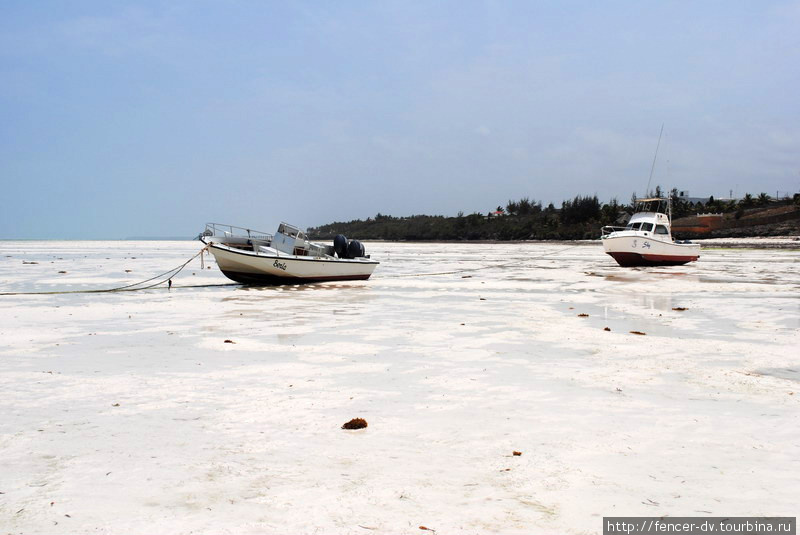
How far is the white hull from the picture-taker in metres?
27.2

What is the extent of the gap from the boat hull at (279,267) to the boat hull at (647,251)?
13645 millimetres

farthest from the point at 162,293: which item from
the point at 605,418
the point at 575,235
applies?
the point at 575,235

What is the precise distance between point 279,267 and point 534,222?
82635 mm

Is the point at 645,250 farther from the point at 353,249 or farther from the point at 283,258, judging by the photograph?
the point at 283,258

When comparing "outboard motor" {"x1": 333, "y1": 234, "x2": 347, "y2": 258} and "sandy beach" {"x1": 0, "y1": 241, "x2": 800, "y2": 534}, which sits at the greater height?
"outboard motor" {"x1": 333, "y1": 234, "x2": 347, "y2": 258}

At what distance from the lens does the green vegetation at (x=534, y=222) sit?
80.4m

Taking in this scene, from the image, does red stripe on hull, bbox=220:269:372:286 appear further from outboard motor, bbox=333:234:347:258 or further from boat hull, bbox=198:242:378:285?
outboard motor, bbox=333:234:347:258

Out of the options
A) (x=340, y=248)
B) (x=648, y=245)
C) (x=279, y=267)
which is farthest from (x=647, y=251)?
(x=279, y=267)

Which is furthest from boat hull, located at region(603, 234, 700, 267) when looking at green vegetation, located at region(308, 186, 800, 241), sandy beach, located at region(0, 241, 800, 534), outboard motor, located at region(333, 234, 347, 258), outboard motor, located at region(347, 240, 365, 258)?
green vegetation, located at region(308, 186, 800, 241)

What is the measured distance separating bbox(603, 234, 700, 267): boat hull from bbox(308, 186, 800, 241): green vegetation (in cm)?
4755

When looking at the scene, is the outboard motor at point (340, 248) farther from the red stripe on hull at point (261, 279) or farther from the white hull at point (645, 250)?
the white hull at point (645, 250)

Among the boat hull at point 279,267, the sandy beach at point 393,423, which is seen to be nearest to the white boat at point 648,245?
the boat hull at point 279,267

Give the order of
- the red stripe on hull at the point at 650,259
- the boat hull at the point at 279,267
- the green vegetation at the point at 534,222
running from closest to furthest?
the boat hull at the point at 279,267 < the red stripe on hull at the point at 650,259 < the green vegetation at the point at 534,222

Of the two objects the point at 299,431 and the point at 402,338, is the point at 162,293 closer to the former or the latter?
the point at 402,338
